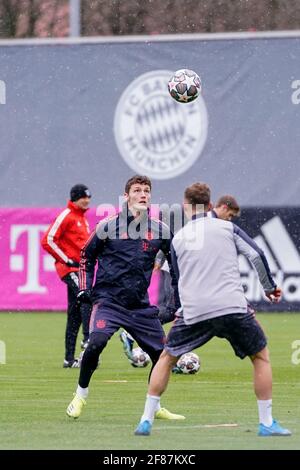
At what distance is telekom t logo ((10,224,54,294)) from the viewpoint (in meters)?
28.0

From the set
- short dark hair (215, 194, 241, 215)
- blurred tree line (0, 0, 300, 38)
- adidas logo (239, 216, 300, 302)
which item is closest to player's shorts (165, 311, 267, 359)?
short dark hair (215, 194, 241, 215)

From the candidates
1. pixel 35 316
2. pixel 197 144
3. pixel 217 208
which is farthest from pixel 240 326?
pixel 197 144

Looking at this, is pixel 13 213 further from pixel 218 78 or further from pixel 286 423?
pixel 286 423

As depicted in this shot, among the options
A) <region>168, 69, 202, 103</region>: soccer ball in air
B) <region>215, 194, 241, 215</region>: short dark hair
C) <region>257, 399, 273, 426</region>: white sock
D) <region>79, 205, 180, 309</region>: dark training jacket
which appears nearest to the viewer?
<region>257, 399, 273, 426</region>: white sock

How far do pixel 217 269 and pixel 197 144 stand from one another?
1966 centimetres

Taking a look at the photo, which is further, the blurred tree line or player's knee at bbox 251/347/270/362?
the blurred tree line

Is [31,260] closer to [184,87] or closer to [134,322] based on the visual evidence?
[184,87]

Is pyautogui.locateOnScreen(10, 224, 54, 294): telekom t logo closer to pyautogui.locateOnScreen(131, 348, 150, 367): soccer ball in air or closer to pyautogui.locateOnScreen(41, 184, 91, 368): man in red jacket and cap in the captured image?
pyautogui.locateOnScreen(41, 184, 91, 368): man in red jacket and cap

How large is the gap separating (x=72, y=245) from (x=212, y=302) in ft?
26.1

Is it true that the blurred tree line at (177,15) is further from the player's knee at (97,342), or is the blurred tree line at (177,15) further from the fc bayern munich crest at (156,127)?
the player's knee at (97,342)

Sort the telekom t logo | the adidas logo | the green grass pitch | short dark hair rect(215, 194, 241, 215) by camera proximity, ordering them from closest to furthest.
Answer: the green grass pitch
short dark hair rect(215, 194, 241, 215)
the adidas logo
the telekom t logo

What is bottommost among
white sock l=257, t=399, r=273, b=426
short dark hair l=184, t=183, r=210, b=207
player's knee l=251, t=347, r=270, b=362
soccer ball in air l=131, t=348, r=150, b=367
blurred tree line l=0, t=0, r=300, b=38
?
soccer ball in air l=131, t=348, r=150, b=367

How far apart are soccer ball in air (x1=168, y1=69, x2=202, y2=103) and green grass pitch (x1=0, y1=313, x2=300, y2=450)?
3478 mm

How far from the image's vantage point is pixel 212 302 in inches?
417
